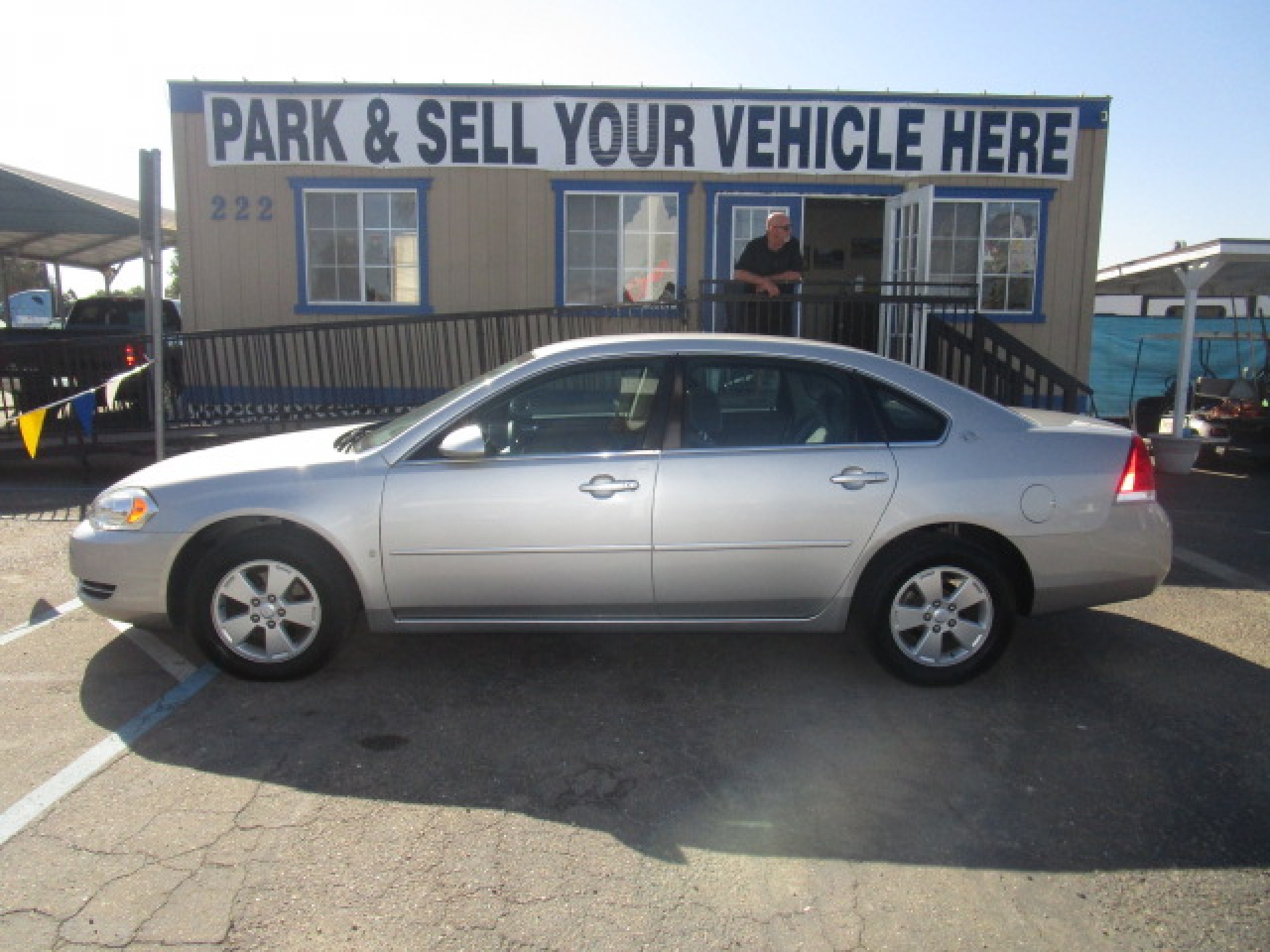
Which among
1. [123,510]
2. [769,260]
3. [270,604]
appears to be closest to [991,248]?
[769,260]

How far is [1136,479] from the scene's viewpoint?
13.8 feet

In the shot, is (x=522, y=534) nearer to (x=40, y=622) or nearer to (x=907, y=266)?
(x=40, y=622)

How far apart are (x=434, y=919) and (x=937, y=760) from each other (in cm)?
192

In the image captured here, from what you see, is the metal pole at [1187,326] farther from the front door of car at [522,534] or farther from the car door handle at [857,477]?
→ the front door of car at [522,534]

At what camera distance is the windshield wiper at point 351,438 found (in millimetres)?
4375

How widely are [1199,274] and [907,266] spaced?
3.11 m

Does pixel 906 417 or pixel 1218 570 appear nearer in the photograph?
pixel 906 417

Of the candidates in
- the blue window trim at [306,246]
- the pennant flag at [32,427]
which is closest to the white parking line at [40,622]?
the pennant flag at [32,427]

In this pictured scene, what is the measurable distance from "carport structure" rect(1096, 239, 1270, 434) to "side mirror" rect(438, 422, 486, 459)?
9.00 metres

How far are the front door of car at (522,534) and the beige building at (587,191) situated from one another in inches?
300

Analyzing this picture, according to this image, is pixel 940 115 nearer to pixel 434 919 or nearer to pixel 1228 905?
pixel 1228 905

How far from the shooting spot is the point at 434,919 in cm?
262

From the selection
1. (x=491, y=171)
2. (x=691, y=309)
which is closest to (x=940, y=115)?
(x=691, y=309)

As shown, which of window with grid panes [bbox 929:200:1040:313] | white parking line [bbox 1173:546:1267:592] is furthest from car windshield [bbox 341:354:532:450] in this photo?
window with grid panes [bbox 929:200:1040:313]
